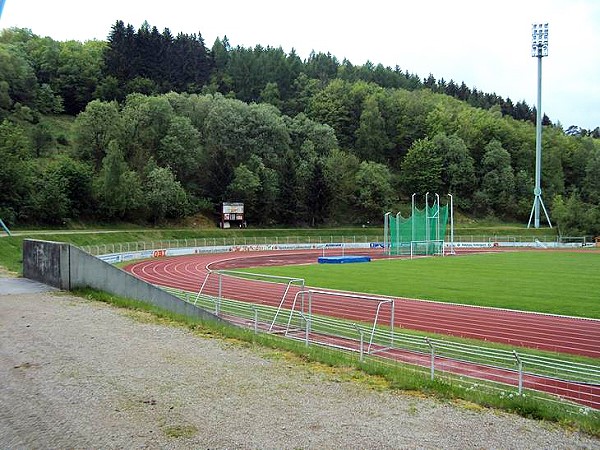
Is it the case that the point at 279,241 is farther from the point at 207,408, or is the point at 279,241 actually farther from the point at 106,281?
the point at 207,408

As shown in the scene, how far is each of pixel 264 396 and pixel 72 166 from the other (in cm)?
6053

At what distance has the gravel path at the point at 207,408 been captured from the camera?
230 inches

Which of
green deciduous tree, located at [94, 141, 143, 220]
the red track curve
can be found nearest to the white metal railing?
green deciduous tree, located at [94, 141, 143, 220]

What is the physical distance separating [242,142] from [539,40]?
153 feet

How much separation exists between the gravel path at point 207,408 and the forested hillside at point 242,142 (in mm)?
47967

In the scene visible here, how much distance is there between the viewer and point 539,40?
270ft

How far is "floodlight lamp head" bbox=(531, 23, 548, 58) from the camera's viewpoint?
82062 mm

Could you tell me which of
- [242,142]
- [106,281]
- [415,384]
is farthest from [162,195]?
[415,384]

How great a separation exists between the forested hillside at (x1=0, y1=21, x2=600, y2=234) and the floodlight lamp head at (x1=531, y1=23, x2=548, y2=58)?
21265 millimetres

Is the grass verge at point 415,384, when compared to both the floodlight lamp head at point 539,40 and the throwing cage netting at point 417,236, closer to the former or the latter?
the throwing cage netting at point 417,236

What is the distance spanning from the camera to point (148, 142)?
70.9m

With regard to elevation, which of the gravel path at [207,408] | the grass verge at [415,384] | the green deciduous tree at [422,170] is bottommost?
the grass verge at [415,384]

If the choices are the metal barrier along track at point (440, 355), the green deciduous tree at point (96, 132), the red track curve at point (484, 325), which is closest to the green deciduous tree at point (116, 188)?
the green deciduous tree at point (96, 132)

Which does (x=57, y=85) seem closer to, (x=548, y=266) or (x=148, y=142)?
(x=148, y=142)
